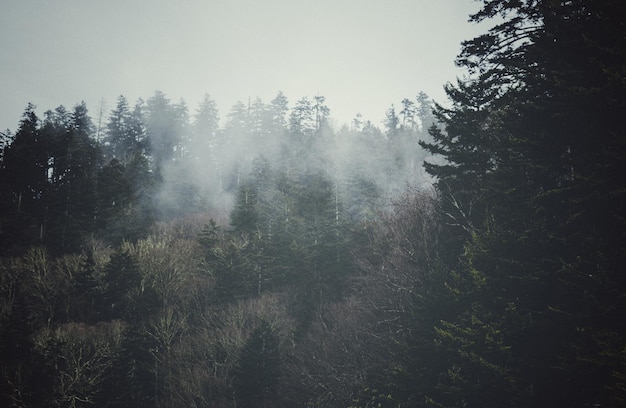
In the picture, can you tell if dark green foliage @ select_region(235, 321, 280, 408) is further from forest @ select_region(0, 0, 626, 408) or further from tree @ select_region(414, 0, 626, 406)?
tree @ select_region(414, 0, 626, 406)

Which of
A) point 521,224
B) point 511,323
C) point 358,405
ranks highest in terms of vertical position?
point 521,224

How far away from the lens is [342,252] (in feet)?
100

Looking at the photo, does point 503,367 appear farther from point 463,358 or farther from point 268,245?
point 268,245

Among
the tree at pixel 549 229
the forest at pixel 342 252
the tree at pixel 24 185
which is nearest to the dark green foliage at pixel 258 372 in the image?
the forest at pixel 342 252

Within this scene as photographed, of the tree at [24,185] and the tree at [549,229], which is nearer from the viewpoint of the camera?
the tree at [549,229]

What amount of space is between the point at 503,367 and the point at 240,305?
25409 millimetres

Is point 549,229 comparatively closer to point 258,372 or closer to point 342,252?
point 258,372

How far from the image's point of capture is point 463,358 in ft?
33.1

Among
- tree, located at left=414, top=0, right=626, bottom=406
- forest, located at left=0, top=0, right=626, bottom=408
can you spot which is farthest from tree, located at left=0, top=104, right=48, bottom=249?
tree, located at left=414, top=0, right=626, bottom=406

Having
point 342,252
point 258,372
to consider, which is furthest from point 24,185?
point 342,252

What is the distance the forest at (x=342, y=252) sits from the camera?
8227mm

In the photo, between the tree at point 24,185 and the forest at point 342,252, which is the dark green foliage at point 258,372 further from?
the tree at point 24,185

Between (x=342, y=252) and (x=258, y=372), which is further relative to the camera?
(x=342, y=252)

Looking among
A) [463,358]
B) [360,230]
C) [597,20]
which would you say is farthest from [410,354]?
[360,230]
